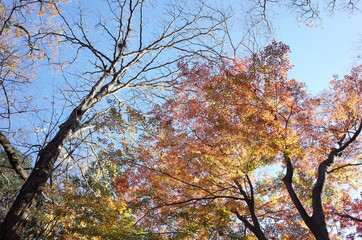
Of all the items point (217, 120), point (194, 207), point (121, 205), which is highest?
point (217, 120)

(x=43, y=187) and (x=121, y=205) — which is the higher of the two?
(x=121, y=205)

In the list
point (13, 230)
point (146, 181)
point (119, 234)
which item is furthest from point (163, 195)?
point (13, 230)

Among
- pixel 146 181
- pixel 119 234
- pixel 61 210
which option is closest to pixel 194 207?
pixel 146 181

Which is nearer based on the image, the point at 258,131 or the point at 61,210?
the point at 61,210

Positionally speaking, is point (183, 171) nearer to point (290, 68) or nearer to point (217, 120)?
point (217, 120)

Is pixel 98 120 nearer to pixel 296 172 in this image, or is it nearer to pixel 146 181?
pixel 146 181

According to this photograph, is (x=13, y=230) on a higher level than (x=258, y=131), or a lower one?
lower

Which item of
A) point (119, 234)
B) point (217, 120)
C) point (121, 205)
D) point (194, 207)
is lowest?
point (119, 234)

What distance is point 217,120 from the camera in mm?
7367

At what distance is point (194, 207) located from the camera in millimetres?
7148

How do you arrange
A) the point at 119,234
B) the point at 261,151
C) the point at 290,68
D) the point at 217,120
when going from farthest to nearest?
the point at 217,120 → the point at 290,68 → the point at 261,151 → the point at 119,234

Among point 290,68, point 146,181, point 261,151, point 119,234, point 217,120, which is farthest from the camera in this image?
point 146,181

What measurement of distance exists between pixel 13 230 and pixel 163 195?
153 inches

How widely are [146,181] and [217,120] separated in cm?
311
